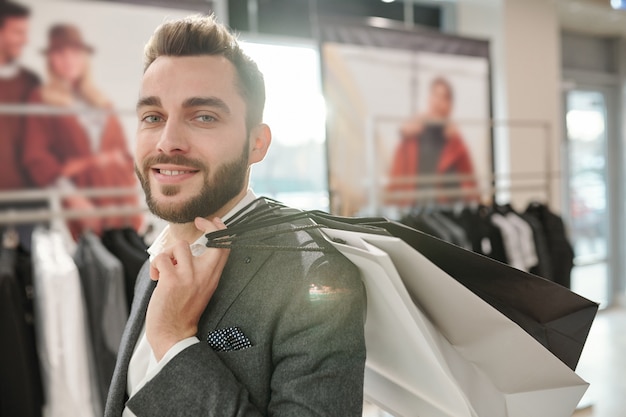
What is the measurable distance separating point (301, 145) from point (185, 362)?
138 inches

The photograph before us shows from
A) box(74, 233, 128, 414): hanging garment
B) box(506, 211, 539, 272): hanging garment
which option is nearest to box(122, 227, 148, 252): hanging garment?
box(74, 233, 128, 414): hanging garment

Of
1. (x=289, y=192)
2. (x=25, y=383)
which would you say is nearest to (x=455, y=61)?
(x=289, y=192)

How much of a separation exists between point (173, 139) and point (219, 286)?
24 centimetres

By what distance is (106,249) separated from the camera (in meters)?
2.24

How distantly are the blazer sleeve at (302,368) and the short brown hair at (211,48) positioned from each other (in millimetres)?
323

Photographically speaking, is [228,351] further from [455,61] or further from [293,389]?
[455,61]

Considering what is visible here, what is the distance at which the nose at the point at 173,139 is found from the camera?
0.84m

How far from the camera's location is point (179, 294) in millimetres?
762

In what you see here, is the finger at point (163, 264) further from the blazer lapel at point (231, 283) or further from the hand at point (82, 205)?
the hand at point (82, 205)

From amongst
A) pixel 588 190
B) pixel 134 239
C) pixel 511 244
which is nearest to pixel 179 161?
pixel 134 239

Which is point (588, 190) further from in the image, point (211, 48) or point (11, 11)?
point (211, 48)

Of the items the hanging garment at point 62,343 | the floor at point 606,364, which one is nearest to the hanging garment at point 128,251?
the hanging garment at point 62,343

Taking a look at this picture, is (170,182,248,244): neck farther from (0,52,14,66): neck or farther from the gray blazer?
(0,52,14,66): neck

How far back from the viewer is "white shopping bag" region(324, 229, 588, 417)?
68 centimetres
